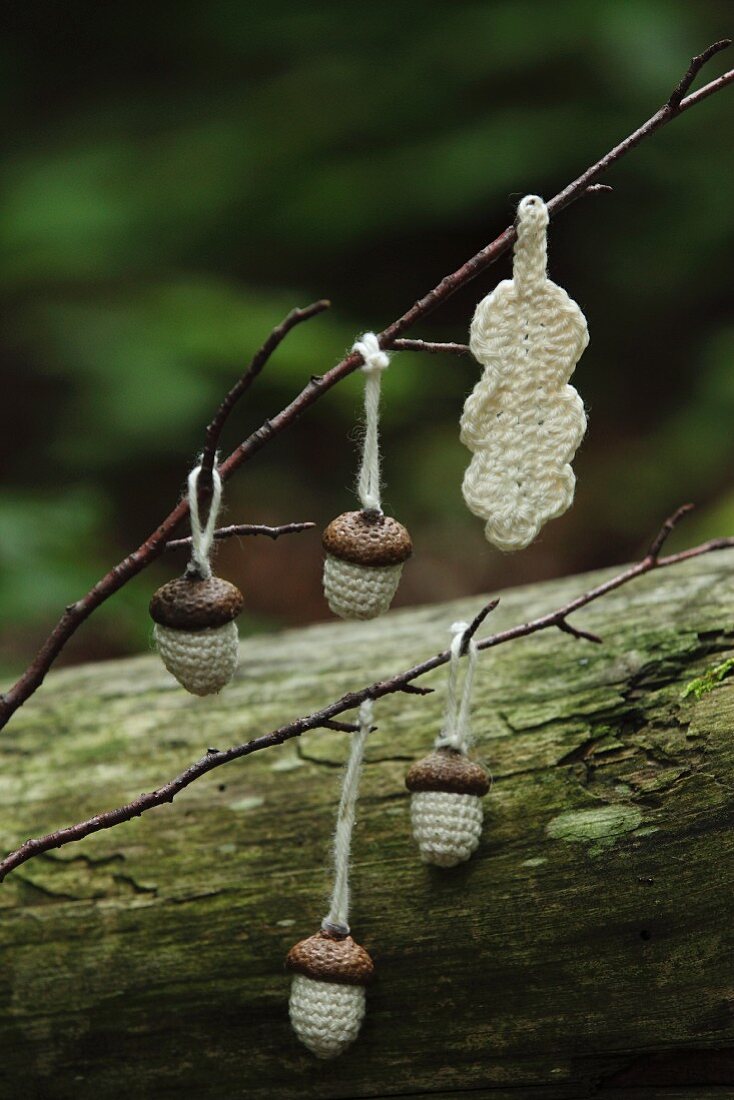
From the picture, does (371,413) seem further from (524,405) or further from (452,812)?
(452,812)

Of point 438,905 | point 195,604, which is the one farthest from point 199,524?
point 438,905

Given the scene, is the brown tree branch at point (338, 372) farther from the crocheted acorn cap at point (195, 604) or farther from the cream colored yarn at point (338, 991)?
the cream colored yarn at point (338, 991)

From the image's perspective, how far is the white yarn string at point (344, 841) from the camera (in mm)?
976

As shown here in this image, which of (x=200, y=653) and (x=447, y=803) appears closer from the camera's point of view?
(x=200, y=653)

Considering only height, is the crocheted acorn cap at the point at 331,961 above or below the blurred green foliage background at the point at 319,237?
below

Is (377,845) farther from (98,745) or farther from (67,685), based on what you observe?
(67,685)

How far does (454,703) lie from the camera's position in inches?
39.4

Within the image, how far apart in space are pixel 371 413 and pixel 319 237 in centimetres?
241

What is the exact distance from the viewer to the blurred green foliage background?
9.12 feet

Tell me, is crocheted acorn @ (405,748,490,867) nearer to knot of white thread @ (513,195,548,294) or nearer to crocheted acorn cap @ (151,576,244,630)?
crocheted acorn cap @ (151,576,244,630)

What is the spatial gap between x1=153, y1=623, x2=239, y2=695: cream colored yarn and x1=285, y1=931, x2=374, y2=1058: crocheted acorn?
260 millimetres

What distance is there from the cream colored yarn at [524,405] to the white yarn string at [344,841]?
221mm

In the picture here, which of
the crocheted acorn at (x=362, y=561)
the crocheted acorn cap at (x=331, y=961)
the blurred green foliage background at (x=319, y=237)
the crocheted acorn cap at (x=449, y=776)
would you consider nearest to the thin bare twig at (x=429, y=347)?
the crocheted acorn at (x=362, y=561)

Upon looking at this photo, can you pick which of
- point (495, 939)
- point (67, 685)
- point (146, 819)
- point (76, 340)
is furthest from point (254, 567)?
point (495, 939)
